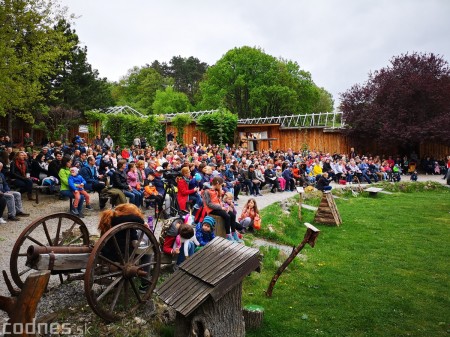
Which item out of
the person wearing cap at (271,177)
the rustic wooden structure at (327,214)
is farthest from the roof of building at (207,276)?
the person wearing cap at (271,177)

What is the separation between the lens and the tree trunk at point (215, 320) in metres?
4.40

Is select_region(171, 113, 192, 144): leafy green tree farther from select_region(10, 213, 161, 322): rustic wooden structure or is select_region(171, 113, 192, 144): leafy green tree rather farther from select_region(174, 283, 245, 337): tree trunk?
select_region(174, 283, 245, 337): tree trunk

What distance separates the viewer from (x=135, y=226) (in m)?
4.58

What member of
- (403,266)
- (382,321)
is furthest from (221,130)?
(382,321)

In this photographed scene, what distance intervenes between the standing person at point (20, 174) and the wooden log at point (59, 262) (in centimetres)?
704

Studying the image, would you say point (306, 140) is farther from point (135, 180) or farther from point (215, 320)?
point (215, 320)

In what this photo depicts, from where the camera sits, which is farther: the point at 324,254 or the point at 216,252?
the point at 324,254

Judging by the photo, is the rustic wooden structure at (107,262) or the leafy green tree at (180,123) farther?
the leafy green tree at (180,123)

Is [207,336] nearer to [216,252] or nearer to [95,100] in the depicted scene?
[216,252]

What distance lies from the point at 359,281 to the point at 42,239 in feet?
21.5

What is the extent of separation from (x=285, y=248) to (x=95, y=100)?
24.8m

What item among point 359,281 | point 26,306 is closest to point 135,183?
point 359,281

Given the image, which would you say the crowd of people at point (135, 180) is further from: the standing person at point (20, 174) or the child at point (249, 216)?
the child at point (249, 216)

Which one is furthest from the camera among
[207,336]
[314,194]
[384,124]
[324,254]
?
[384,124]
